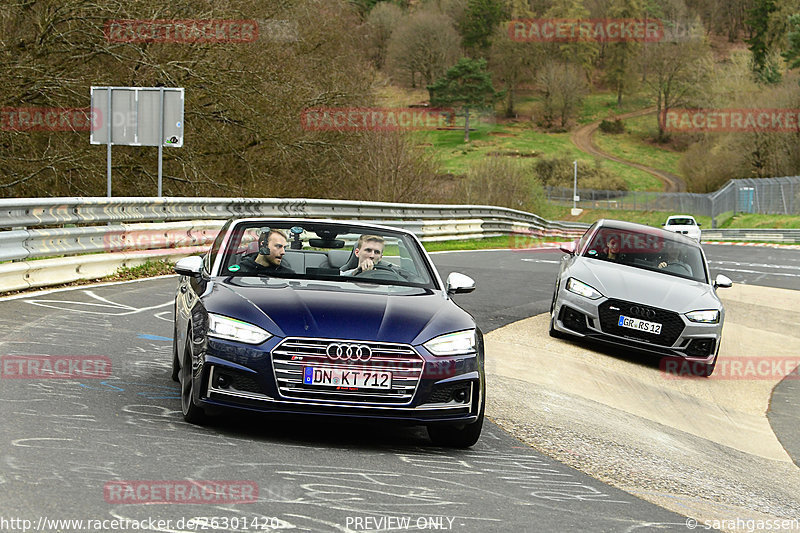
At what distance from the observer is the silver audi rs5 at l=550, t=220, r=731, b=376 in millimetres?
12055

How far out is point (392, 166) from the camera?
125 feet

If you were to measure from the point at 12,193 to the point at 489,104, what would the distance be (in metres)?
128

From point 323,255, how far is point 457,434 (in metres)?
1.71

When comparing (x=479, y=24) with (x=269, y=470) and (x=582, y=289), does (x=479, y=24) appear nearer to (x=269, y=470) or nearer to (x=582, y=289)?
(x=582, y=289)

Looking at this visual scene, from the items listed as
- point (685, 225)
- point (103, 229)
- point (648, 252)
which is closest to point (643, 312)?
point (648, 252)

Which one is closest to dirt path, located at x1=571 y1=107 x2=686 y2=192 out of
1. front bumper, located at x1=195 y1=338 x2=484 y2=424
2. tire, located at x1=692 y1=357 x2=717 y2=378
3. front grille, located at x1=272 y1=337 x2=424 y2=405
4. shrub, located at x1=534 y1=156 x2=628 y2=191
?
shrub, located at x1=534 y1=156 x2=628 y2=191

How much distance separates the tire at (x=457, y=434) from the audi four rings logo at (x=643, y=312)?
18.8ft

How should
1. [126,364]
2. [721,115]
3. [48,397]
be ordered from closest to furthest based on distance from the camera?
[48,397]
[126,364]
[721,115]

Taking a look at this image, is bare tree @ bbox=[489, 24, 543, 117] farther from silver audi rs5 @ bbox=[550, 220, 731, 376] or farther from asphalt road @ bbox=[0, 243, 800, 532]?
asphalt road @ bbox=[0, 243, 800, 532]

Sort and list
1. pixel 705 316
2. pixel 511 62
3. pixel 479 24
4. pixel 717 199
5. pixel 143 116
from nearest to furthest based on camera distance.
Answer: pixel 705 316 < pixel 143 116 < pixel 717 199 < pixel 511 62 < pixel 479 24

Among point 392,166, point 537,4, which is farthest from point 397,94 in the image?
point 537,4

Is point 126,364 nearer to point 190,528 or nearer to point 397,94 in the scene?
point 190,528

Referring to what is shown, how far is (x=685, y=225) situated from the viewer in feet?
154

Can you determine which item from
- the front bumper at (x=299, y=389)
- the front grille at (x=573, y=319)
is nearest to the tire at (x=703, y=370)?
the front grille at (x=573, y=319)
